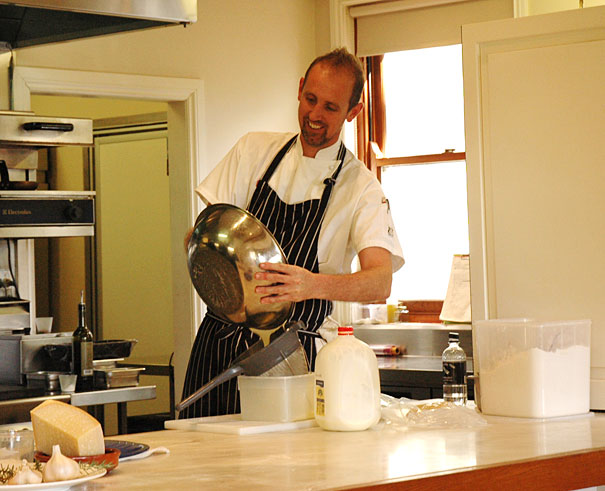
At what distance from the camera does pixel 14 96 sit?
390 centimetres

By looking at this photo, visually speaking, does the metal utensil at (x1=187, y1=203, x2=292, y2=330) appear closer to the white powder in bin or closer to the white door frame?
the white powder in bin

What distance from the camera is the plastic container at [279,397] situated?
201cm

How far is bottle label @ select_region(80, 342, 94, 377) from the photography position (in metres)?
3.63

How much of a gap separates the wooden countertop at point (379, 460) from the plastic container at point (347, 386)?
3 centimetres

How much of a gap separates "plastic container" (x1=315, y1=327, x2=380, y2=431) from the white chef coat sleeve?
23.7 inches

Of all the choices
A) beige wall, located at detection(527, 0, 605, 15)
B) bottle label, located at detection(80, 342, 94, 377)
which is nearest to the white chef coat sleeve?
bottle label, located at detection(80, 342, 94, 377)

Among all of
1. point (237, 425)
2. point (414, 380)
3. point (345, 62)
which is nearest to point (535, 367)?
point (237, 425)

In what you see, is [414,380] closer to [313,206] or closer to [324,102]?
[313,206]

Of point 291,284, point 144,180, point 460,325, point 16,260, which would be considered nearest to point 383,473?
point 291,284

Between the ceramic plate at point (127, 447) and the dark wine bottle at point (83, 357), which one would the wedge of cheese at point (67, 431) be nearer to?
the ceramic plate at point (127, 447)

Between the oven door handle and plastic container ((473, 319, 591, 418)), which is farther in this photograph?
the oven door handle

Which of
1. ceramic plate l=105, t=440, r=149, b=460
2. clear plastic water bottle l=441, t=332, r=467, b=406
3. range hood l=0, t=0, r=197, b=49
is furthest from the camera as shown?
clear plastic water bottle l=441, t=332, r=467, b=406

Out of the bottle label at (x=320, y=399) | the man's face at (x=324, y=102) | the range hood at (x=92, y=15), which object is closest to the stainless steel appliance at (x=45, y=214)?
the range hood at (x=92, y=15)

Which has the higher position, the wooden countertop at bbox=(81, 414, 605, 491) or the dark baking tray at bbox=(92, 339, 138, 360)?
the dark baking tray at bbox=(92, 339, 138, 360)
